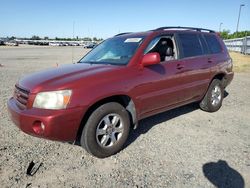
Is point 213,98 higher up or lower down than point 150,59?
lower down

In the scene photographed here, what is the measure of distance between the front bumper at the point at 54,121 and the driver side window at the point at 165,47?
2094mm

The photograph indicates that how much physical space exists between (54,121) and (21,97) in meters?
0.82

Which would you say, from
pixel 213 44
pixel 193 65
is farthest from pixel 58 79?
pixel 213 44

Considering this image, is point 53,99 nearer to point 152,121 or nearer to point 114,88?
point 114,88

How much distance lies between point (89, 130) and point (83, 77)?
747 mm

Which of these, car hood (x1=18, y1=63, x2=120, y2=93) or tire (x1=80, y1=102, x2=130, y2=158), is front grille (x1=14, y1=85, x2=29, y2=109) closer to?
car hood (x1=18, y1=63, x2=120, y2=93)

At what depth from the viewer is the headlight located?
3387 mm

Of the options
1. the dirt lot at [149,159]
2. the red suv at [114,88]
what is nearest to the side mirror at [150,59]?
the red suv at [114,88]

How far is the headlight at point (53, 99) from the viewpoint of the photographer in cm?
339

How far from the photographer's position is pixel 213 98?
618 cm

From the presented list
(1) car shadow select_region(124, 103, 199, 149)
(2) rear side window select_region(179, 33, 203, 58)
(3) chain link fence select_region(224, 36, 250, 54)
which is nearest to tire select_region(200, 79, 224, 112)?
(1) car shadow select_region(124, 103, 199, 149)

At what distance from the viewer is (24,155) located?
3.90 meters

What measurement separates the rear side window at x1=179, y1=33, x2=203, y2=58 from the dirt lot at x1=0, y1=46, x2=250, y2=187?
57.2 inches

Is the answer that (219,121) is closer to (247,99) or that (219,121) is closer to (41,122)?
(247,99)
